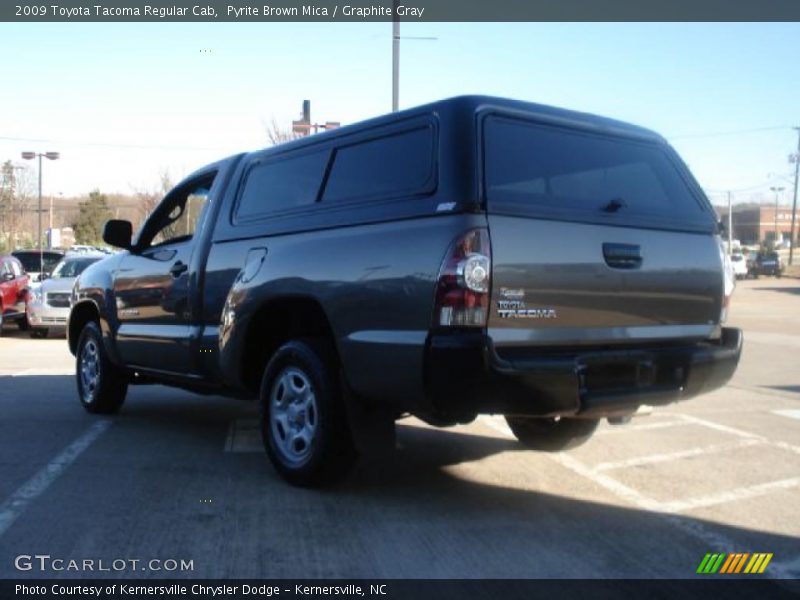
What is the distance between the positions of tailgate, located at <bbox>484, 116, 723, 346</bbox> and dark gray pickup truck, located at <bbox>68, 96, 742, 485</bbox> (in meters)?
0.01

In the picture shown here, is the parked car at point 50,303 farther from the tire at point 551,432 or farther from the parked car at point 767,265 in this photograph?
the parked car at point 767,265

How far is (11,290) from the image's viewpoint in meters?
17.1

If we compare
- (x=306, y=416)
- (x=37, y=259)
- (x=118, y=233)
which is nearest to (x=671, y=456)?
→ (x=306, y=416)

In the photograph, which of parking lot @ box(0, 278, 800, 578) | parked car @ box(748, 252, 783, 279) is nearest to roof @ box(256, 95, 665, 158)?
parking lot @ box(0, 278, 800, 578)

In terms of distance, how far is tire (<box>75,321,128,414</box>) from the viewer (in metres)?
7.54

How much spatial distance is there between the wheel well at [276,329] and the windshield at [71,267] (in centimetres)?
1268

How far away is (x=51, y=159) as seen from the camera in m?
43.8

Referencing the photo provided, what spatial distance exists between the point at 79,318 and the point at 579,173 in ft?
18.0

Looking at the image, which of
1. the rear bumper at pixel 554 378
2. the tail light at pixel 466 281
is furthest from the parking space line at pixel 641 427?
the tail light at pixel 466 281

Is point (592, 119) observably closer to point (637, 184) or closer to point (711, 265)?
point (637, 184)

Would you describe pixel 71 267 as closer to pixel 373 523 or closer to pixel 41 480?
pixel 41 480
